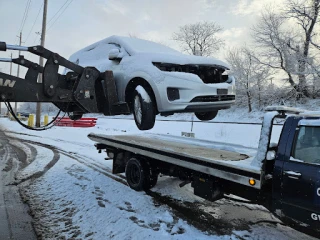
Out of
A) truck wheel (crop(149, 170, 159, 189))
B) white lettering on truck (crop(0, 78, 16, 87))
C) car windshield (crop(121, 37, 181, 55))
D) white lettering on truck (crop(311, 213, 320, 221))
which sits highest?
car windshield (crop(121, 37, 181, 55))

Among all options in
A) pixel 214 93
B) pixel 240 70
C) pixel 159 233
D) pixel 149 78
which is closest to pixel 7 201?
pixel 159 233

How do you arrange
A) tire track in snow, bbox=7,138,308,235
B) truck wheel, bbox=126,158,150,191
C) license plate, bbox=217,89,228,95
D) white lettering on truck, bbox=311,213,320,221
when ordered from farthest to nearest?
truck wheel, bbox=126,158,150,191
license plate, bbox=217,89,228,95
tire track in snow, bbox=7,138,308,235
white lettering on truck, bbox=311,213,320,221

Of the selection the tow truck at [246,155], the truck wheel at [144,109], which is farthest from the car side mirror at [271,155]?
the truck wheel at [144,109]

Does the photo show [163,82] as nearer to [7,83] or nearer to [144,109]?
[144,109]

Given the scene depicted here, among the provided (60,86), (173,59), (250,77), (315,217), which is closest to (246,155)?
(315,217)

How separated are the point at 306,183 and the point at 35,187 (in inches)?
186

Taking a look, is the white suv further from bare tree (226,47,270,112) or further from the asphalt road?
bare tree (226,47,270,112)

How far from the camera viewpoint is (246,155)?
173 inches

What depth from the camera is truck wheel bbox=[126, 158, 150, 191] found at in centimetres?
537

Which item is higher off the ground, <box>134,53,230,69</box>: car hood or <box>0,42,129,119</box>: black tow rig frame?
<box>134,53,230,69</box>: car hood

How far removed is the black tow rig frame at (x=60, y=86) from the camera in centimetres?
344

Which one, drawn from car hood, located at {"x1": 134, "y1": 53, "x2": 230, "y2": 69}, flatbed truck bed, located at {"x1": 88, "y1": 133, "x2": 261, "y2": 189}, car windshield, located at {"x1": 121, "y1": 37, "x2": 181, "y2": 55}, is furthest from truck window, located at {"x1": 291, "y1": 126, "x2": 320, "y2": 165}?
car windshield, located at {"x1": 121, "y1": 37, "x2": 181, "y2": 55}

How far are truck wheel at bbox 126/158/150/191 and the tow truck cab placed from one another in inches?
103

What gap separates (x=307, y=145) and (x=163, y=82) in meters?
1.95
